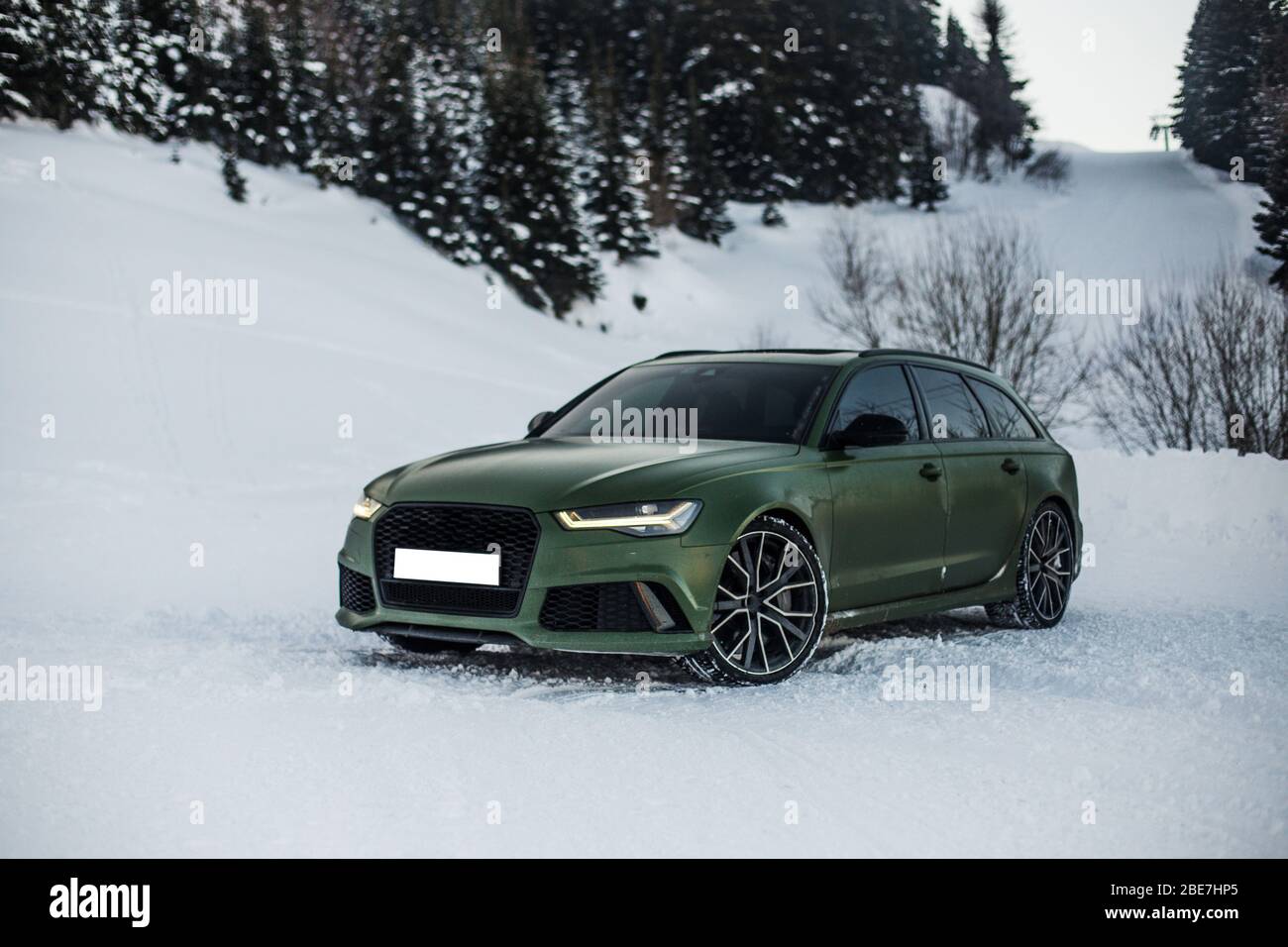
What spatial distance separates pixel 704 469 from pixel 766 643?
2.86 ft

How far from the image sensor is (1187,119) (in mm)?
58188

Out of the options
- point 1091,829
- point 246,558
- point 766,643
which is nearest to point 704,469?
point 766,643

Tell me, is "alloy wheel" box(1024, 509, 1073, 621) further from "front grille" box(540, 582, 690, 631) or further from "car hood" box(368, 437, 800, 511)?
"front grille" box(540, 582, 690, 631)

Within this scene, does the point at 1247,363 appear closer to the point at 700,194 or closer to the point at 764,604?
the point at 764,604

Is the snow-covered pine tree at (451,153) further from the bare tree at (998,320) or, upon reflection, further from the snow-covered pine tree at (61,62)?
the bare tree at (998,320)

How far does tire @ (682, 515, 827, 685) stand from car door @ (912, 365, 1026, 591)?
4.76ft

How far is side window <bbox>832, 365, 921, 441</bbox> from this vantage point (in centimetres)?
738

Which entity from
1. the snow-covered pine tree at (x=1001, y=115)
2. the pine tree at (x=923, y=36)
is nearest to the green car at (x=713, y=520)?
the snow-covered pine tree at (x=1001, y=115)

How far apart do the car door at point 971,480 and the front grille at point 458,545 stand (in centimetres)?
274

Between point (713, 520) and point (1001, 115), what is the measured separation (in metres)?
84.6

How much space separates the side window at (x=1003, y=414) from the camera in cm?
879

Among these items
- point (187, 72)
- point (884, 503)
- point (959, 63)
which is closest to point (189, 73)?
point (187, 72)

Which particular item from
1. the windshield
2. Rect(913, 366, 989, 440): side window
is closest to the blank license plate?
the windshield

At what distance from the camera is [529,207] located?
50.8m
